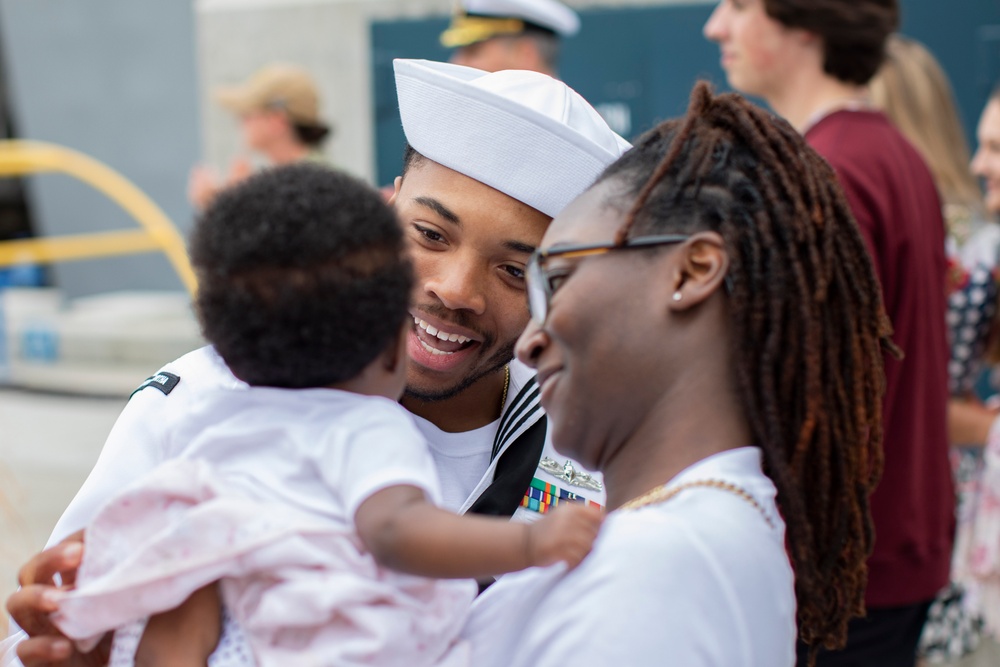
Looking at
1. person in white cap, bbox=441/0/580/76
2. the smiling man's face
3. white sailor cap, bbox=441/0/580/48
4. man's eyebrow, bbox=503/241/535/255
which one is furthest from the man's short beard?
white sailor cap, bbox=441/0/580/48

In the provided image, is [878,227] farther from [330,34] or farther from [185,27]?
[185,27]

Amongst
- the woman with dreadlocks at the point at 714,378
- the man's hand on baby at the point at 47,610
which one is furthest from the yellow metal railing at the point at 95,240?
the woman with dreadlocks at the point at 714,378

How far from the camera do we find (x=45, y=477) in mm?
6895

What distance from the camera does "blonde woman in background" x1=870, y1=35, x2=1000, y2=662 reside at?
12.7 ft

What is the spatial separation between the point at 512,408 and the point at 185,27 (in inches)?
382

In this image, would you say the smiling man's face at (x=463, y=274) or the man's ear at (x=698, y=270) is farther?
the smiling man's face at (x=463, y=274)

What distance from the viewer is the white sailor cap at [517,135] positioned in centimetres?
222

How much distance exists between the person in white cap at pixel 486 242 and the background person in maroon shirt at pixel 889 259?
1.17 m

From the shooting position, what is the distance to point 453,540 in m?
1.40

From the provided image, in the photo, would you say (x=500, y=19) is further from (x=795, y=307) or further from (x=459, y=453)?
(x=795, y=307)

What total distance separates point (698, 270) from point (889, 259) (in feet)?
5.88

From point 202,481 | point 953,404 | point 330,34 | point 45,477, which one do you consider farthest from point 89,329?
point 202,481

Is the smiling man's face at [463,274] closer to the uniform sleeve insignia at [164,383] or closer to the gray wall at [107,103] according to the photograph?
the uniform sleeve insignia at [164,383]

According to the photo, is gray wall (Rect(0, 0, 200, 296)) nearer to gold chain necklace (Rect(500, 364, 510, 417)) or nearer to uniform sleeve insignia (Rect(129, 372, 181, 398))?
gold chain necklace (Rect(500, 364, 510, 417))
